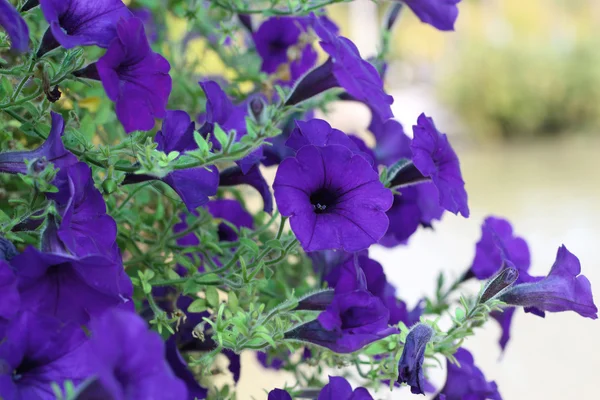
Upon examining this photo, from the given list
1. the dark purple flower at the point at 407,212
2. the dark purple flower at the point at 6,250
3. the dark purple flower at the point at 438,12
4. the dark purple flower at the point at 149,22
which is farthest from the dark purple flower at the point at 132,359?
the dark purple flower at the point at 149,22

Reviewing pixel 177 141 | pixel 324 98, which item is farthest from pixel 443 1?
pixel 177 141

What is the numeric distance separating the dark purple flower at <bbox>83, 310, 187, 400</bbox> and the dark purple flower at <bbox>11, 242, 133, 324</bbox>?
8cm

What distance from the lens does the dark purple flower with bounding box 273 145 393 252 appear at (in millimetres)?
448

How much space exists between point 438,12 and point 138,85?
0.29 metres

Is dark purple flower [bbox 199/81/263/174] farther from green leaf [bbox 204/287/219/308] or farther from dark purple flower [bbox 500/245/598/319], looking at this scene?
dark purple flower [bbox 500/245/598/319]

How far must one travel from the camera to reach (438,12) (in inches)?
24.7

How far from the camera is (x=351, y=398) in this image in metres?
0.45

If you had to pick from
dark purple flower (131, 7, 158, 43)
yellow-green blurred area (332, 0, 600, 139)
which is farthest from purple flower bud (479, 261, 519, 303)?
yellow-green blurred area (332, 0, 600, 139)

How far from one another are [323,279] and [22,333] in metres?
0.29

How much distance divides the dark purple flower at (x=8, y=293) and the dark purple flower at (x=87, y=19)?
14 cm

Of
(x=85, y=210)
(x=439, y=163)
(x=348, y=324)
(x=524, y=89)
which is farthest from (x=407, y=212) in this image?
(x=524, y=89)

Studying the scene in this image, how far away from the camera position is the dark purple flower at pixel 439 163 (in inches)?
19.9

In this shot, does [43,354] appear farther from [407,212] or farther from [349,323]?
[407,212]

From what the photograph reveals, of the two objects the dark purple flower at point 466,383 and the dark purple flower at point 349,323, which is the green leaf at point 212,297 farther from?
the dark purple flower at point 466,383
